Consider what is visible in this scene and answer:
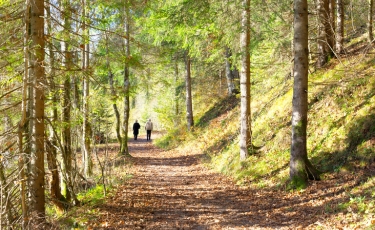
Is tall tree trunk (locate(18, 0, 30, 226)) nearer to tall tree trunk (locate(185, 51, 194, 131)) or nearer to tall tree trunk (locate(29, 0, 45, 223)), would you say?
tall tree trunk (locate(29, 0, 45, 223))

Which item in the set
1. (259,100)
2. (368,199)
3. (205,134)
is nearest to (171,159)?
(205,134)

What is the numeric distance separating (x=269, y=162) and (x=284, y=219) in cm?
372

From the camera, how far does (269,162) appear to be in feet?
33.0

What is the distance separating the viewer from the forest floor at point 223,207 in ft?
20.4

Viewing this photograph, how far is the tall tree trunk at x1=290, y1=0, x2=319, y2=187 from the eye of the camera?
7730 mm

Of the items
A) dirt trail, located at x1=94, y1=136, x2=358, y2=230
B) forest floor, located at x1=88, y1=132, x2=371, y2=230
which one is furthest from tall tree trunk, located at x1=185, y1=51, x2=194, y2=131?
forest floor, located at x1=88, y1=132, x2=371, y2=230

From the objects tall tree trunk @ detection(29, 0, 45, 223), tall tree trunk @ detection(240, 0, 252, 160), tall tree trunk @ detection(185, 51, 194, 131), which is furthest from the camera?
tall tree trunk @ detection(185, 51, 194, 131)

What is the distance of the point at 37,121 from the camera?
19.4 feet

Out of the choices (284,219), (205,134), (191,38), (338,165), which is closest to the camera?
(284,219)

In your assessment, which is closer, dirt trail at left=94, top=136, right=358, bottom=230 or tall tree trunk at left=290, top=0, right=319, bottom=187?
dirt trail at left=94, top=136, right=358, bottom=230

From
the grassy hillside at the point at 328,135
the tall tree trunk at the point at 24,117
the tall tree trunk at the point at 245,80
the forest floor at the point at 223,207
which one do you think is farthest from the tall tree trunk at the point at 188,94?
the tall tree trunk at the point at 24,117

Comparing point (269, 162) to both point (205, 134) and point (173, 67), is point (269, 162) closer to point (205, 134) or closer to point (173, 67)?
point (205, 134)

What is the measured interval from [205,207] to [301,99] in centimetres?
347

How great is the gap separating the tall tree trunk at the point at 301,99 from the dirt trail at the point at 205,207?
0.48 m
